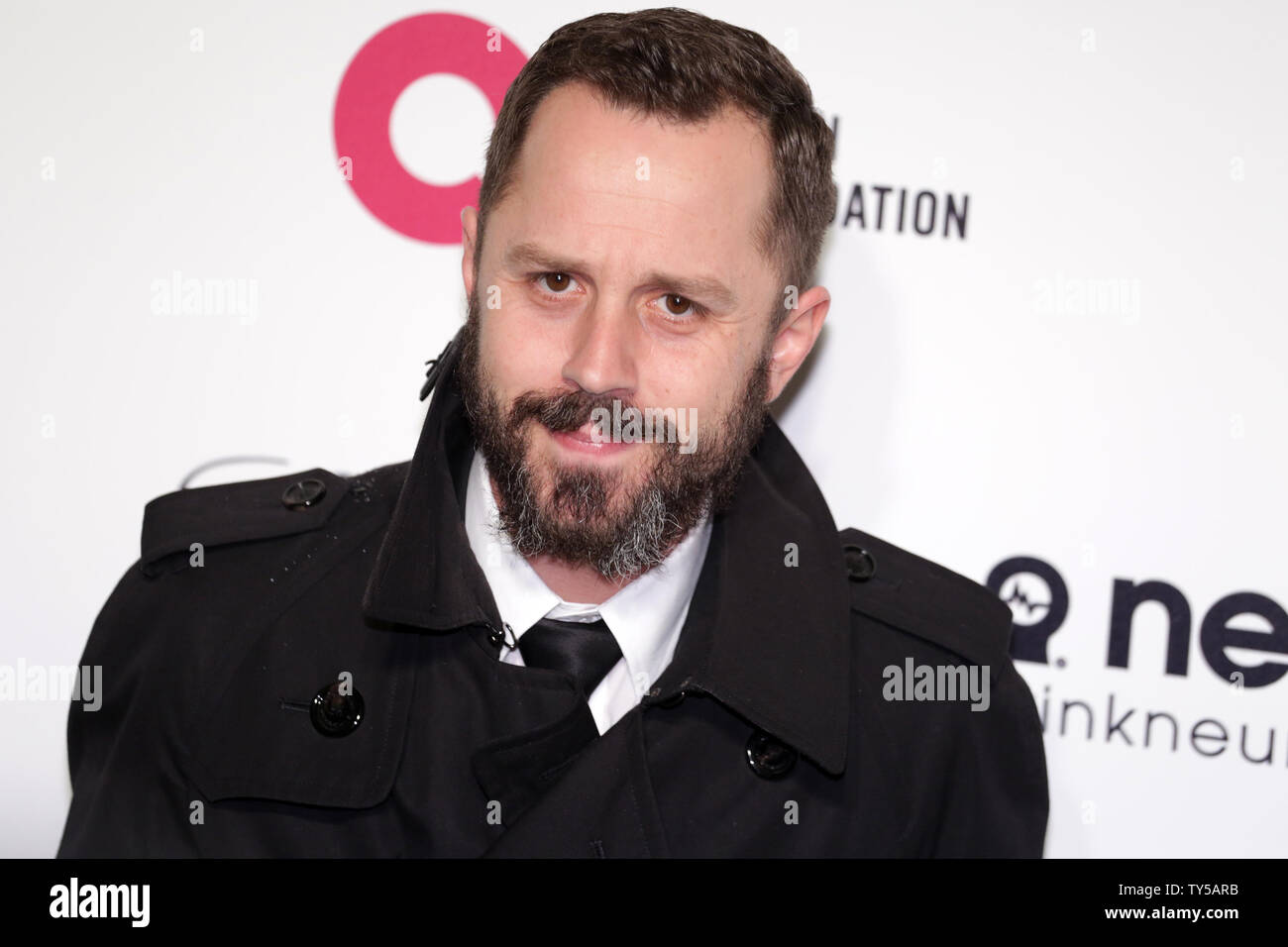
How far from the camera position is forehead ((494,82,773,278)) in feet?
5.69

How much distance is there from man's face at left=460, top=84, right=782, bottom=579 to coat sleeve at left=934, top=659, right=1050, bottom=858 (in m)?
0.59

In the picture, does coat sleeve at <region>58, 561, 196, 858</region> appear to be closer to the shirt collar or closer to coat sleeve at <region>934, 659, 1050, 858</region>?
the shirt collar

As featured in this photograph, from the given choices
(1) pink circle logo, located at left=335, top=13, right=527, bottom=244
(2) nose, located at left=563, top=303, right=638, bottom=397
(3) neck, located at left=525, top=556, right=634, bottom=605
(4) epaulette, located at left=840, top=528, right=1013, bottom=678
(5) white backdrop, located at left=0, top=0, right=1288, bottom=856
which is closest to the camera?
(2) nose, located at left=563, top=303, right=638, bottom=397

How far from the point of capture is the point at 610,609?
6.17 feet

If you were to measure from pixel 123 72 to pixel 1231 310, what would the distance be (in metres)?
2.03

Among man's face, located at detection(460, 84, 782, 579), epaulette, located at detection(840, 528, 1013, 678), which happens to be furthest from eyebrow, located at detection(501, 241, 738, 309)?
epaulette, located at detection(840, 528, 1013, 678)

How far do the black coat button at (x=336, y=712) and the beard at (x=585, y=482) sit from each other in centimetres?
32

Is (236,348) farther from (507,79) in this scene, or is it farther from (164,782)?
(164,782)

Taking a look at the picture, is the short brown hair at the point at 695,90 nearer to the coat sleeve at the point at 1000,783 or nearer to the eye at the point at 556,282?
the eye at the point at 556,282

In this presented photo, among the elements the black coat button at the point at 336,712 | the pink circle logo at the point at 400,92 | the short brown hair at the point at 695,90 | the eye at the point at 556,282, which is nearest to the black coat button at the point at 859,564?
the short brown hair at the point at 695,90

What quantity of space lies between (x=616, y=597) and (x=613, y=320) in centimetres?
→ 42

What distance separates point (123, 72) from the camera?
7.70 feet

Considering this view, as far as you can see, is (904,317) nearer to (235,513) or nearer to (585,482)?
(585,482)

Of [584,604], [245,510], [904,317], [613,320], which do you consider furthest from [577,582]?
[904,317]
